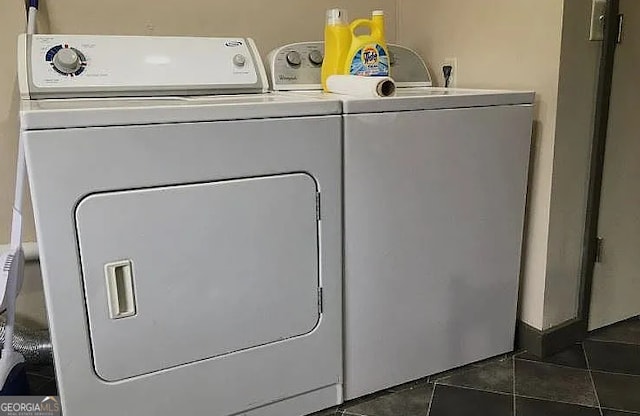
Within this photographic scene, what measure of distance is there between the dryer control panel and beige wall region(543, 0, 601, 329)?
960 mm

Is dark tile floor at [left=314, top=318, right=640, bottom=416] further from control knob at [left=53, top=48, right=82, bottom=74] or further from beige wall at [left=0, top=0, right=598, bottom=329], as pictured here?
control knob at [left=53, top=48, right=82, bottom=74]

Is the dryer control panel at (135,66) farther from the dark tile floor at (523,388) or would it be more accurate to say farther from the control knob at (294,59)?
the dark tile floor at (523,388)

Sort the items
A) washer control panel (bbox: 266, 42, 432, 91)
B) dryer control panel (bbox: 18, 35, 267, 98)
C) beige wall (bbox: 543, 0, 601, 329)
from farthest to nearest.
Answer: washer control panel (bbox: 266, 42, 432, 91)
beige wall (bbox: 543, 0, 601, 329)
dryer control panel (bbox: 18, 35, 267, 98)

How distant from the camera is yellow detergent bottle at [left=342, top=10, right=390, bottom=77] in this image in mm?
1844

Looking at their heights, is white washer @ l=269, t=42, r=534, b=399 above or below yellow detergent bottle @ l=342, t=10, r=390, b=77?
below

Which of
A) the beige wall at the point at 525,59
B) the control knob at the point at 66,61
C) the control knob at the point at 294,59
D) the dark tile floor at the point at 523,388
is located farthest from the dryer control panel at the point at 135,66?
the dark tile floor at the point at 523,388

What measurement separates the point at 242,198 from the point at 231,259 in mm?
157

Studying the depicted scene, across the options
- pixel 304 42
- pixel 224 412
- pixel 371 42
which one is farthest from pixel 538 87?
pixel 224 412

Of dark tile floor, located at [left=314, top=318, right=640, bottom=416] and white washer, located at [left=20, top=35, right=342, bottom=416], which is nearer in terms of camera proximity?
white washer, located at [left=20, top=35, right=342, bottom=416]

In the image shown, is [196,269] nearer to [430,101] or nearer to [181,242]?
[181,242]

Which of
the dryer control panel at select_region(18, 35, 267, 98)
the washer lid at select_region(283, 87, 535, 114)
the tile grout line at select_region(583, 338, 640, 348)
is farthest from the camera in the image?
the tile grout line at select_region(583, 338, 640, 348)

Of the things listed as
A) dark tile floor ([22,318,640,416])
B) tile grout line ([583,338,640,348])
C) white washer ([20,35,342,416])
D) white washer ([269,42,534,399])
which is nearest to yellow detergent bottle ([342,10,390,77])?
white washer ([269,42,534,399])

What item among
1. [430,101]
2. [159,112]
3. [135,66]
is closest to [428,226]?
[430,101]

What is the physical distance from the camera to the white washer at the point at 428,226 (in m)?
1.59
